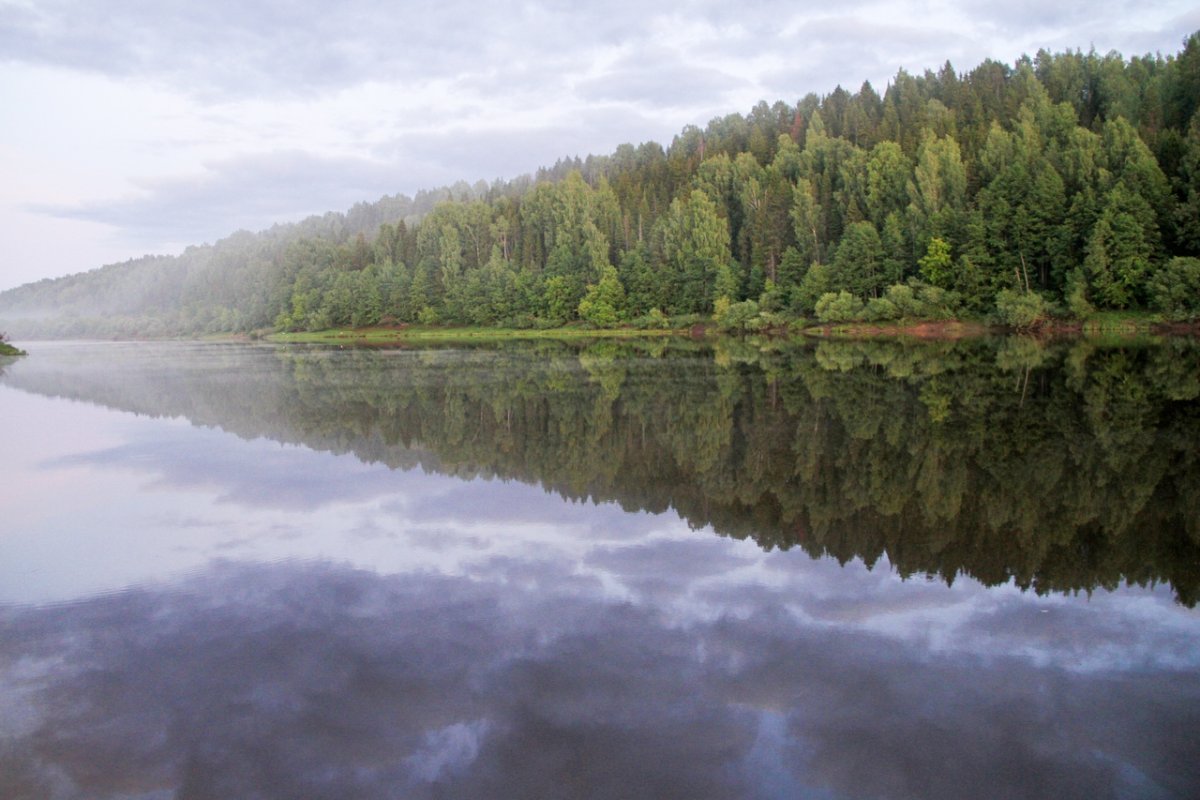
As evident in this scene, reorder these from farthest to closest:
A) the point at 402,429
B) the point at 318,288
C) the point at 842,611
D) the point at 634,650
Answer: the point at 318,288 < the point at 402,429 < the point at 842,611 < the point at 634,650

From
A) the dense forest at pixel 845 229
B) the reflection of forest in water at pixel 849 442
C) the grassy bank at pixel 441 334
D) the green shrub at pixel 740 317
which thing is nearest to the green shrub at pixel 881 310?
the dense forest at pixel 845 229

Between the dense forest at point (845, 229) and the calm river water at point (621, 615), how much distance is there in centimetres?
4861

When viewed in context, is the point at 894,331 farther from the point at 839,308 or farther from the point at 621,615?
the point at 621,615

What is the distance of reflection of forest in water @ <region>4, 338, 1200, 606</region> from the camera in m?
9.77

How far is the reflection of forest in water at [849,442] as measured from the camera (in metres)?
9.77

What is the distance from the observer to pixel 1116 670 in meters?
6.46

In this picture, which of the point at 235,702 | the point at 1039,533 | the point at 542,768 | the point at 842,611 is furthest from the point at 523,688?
the point at 1039,533

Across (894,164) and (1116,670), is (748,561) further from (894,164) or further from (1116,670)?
(894,164)

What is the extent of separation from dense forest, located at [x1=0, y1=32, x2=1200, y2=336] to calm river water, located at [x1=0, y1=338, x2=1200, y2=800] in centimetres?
4861

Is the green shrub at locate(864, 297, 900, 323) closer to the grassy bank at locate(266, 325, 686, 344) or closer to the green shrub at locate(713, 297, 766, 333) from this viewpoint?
the green shrub at locate(713, 297, 766, 333)

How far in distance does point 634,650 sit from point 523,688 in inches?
44.3

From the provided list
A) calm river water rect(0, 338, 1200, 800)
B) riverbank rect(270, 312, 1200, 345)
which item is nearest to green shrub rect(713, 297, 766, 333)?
riverbank rect(270, 312, 1200, 345)

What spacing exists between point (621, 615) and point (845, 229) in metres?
78.0

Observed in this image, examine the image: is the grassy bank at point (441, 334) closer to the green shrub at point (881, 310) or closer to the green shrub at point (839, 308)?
the green shrub at point (839, 308)
